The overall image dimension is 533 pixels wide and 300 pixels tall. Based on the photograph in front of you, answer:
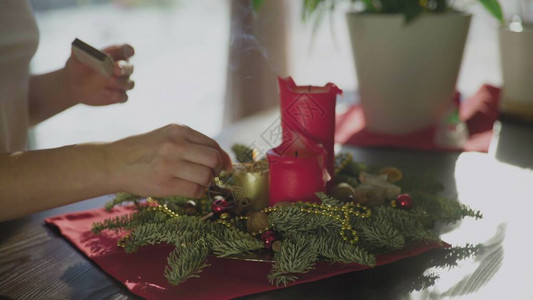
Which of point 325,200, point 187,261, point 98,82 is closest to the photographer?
point 187,261

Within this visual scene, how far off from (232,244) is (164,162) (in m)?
0.14

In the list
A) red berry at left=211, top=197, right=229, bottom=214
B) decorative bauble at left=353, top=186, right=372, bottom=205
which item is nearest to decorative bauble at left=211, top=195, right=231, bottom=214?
red berry at left=211, top=197, right=229, bottom=214

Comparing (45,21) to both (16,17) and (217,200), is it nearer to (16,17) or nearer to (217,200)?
(16,17)

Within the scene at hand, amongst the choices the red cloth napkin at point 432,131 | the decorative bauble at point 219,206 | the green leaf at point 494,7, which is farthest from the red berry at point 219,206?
the green leaf at point 494,7

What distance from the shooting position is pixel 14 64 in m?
1.18

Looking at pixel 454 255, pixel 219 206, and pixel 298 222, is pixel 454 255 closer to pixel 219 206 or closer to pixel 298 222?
pixel 298 222

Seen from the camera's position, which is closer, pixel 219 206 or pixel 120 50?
pixel 219 206

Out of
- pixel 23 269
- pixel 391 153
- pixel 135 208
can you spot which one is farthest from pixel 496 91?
pixel 23 269

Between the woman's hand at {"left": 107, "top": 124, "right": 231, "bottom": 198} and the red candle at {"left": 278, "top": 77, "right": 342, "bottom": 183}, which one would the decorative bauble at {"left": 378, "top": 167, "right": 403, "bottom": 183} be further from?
the woman's hand at {"left": 107, "top": 124, "right": 231, "bottom": 198}

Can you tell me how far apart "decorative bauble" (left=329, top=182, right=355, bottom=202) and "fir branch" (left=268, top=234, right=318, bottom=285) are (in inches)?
7.7

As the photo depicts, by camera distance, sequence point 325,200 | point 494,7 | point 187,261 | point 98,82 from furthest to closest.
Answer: point 494,7 < point 98,82 < point 325,200 < point 187,261

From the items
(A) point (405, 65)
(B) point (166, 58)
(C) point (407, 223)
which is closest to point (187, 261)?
(C) point (407, 223)

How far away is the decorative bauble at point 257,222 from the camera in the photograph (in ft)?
2.85

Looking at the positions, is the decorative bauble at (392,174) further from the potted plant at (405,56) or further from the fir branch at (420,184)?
the potted plant at (405,56)
